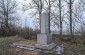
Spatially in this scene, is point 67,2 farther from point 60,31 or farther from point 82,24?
point 82,24

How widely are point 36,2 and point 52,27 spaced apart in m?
5.36

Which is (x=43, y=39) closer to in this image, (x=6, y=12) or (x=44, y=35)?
(x=44, y=35)

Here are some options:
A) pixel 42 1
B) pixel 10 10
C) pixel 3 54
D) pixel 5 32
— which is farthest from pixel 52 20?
pixel 3 54

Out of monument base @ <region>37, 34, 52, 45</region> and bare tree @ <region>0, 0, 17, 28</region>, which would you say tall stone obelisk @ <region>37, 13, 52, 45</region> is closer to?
monument base @ <region>37, 34, 52, 45</region>

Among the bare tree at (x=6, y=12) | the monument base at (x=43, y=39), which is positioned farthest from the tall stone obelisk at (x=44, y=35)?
the bare tree at (x=6, y=12)

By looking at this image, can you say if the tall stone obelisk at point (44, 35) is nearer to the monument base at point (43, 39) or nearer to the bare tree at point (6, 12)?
the monument base at point (43, 39)

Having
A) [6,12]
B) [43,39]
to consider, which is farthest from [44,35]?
[6,12]

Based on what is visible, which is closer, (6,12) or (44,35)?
(44,35)

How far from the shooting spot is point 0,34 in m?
24.6

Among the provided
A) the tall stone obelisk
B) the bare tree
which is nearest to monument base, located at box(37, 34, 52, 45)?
the tall stone obelisk

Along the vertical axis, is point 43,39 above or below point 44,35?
below

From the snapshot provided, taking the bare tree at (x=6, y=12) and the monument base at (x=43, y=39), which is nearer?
the monument base at (x=43, y=39)

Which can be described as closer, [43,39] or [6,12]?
[43,39]

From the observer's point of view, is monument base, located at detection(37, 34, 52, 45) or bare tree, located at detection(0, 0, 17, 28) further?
bare tree, located at detection(0, 0, 17, 28)
